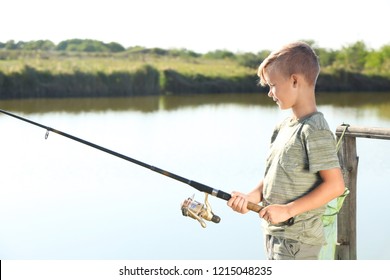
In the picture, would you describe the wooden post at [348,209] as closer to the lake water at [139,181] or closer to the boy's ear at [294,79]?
the boy's ear at [294,79]

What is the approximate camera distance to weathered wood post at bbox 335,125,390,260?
280 cm

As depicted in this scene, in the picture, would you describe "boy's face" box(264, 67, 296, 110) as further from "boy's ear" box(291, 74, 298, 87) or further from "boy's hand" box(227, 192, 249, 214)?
"boy's hand" box(227, 192, 249, 214)

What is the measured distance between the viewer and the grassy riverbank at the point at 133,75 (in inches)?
551

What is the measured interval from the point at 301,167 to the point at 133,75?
13.6 metres

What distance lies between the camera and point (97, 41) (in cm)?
2038

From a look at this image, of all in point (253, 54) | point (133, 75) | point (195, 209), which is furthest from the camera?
point (253, 54)

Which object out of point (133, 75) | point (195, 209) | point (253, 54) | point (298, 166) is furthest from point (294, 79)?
point (253, 54)

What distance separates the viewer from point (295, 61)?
178 centimetres

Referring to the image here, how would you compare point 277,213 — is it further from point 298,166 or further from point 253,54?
point 253,54

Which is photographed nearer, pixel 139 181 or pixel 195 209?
pixel 195 209

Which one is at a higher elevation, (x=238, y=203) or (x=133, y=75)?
(x=133, y=75)

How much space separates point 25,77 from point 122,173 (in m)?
6.14

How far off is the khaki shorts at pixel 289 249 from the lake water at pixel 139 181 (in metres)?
3.37

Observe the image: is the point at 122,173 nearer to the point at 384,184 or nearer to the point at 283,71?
the point at 384,184
